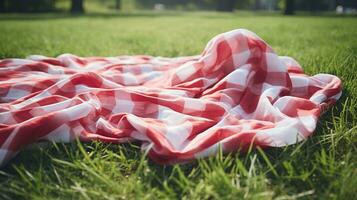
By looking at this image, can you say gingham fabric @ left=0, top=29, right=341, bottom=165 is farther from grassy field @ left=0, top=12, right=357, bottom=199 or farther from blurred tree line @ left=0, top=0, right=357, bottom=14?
blurred tree line @ left=0, top=0, right=357, bottom=14

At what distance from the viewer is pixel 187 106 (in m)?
1.95

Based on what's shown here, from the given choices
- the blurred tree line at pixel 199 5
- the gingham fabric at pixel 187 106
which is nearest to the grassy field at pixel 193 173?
the gingham fabric at pixel 187 106

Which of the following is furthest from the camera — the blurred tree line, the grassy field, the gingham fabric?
the blurred tree line

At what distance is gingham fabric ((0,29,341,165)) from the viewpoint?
157 cm

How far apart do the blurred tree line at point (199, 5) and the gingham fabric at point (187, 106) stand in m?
21.1

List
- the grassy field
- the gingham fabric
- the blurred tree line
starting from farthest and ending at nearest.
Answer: the blurred tree line < the gingham fabric < the grassy field

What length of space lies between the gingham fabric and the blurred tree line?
21.1 meters

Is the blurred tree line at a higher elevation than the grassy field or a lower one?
higher

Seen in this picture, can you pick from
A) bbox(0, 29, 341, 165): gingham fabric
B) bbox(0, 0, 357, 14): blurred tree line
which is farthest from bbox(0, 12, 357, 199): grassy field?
bbox(0, 0, 357, 14): blurred tree line

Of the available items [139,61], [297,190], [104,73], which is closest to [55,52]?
[139,61]

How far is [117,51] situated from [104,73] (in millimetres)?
1733

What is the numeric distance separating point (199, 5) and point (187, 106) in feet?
172

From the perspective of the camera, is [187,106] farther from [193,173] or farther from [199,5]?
[199,5]

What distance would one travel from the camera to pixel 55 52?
434 cm
